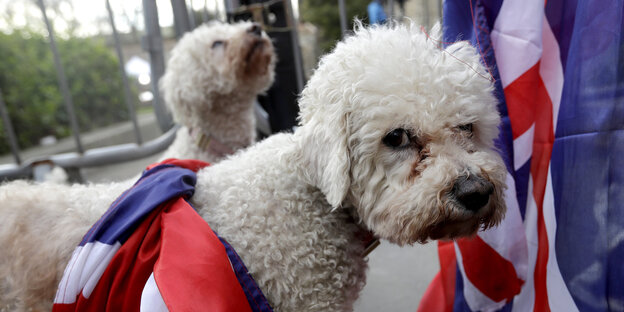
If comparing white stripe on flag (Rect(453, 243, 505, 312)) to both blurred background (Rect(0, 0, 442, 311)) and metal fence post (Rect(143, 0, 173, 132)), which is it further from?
metal fence post (Rect(143, 0, 173, 132))

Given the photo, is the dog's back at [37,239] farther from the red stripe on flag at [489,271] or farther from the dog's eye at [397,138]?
the red stripe on flag at [489,271]

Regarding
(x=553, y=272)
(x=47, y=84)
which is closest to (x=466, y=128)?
(x=553, y=272)

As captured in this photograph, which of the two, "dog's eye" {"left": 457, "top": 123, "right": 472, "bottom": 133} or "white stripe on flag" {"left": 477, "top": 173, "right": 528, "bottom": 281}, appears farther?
"white stripe on flag" {"left": 477, "top": 173, "right": 528, "bottom": 281}

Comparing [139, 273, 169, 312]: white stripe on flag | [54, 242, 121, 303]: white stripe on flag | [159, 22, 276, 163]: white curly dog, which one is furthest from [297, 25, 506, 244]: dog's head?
[159, 22, 276, 163]: white curly dog

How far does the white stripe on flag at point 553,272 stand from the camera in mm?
1326

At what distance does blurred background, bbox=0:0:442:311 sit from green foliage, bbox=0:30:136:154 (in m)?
0.01

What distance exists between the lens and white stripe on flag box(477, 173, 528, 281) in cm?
154

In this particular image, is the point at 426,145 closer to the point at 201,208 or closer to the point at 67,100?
the point at 201,208

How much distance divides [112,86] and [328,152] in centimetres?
658

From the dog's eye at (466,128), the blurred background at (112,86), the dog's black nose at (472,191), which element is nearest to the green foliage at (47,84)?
the blurred background at (112,86)

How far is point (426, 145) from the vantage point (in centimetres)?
121

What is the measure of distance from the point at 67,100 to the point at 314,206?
103 inches

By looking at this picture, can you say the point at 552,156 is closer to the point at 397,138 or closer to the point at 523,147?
the point at 523,147

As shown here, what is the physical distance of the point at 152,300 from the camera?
3.65 feet
